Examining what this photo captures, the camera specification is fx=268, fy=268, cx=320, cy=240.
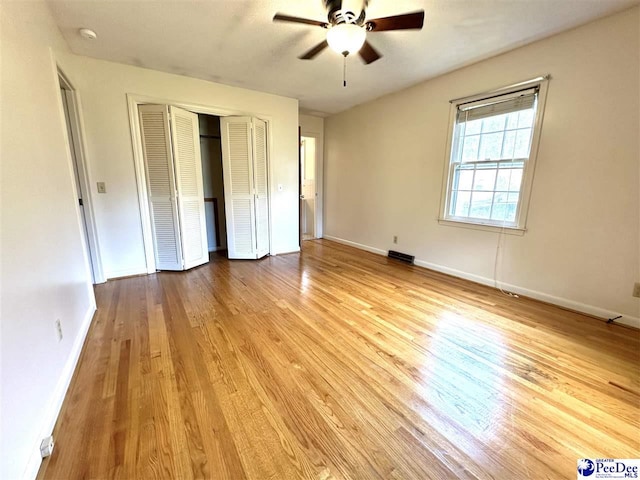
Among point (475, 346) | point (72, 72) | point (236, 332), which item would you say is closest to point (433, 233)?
point (475, 346)

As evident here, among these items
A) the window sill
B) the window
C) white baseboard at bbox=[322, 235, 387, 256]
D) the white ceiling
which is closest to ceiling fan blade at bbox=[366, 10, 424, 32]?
the white ceiling

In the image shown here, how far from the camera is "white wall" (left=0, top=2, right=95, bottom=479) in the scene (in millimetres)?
1053

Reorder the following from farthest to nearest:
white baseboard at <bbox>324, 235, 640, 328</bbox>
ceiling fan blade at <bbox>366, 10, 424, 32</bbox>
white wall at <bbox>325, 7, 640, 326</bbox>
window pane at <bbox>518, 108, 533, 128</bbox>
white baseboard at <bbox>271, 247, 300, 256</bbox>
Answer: white baseboard at <bbox>271, 247, 300, 256</bbox>
window pane at <bbox>518, 108, 533, 128</bbox>
white baseboard at <bbox>324, 235, 640, 328</bbox>
white wall at <bbox>325, 7, 640, 326</bbox>
ceiling fan blade at <bbox>366, 10, 424, 32</bbox>

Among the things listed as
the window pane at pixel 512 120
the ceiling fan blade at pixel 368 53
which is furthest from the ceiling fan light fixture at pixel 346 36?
the window pane at pixel 512 120

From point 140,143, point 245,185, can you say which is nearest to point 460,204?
point 245,185

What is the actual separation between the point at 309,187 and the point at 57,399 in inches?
195

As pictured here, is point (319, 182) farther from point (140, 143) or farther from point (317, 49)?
point (317, 49)

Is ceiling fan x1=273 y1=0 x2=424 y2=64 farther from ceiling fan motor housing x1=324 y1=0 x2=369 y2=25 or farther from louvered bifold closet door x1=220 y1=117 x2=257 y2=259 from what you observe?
louvered bifold closet door x1=220 y1=117 x2=257 y2=259

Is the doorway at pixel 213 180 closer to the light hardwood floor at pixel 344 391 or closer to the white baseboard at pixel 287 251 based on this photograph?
the white baseboard at pixel 287 251

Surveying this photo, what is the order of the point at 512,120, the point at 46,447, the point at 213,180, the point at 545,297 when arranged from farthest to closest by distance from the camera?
1. the point at 213,180
2. the point at 512,120
3. the point at 545,297
4. the point at 46,447

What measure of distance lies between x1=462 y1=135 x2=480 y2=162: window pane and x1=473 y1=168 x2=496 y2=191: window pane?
19 centimetres

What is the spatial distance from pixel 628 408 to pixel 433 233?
2.51 metres

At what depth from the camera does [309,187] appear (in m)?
5.81

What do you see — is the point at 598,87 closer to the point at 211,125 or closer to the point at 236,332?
the point at 236,332
